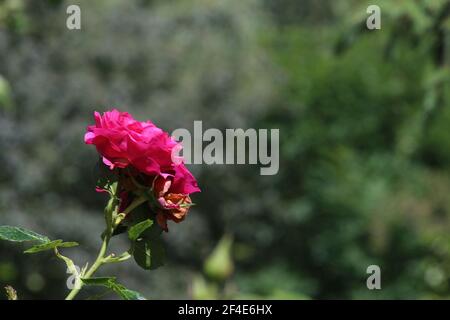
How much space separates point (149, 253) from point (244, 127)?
10007 mm

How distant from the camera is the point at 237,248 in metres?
11.6

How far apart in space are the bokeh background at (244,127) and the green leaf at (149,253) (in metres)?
6.85

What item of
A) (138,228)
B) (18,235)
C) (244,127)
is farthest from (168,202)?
(244,127)

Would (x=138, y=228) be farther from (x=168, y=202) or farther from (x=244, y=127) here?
(x=244, y=127)

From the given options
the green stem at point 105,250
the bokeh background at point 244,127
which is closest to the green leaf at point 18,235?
the green stem at point 105,250

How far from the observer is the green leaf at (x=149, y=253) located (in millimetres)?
1257

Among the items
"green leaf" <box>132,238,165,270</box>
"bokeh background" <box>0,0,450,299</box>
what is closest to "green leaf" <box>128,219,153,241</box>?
"green leaf" <box>132,238,165,270</box>

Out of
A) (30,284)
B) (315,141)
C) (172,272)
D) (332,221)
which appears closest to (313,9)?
(315,141)

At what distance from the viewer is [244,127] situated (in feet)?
36.9

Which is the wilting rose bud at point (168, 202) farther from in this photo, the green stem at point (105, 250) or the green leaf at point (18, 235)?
the green leaf at point (18, 235)

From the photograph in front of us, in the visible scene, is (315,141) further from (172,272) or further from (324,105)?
(172,272)

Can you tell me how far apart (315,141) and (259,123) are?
90 centimetres

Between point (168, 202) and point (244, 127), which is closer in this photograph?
point (168, 202)

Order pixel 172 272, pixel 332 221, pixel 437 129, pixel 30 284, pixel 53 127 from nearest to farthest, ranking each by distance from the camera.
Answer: pixel 30 284, pixel 53 127, pixel 172 272, pixel 332 221, pixel 437 129
